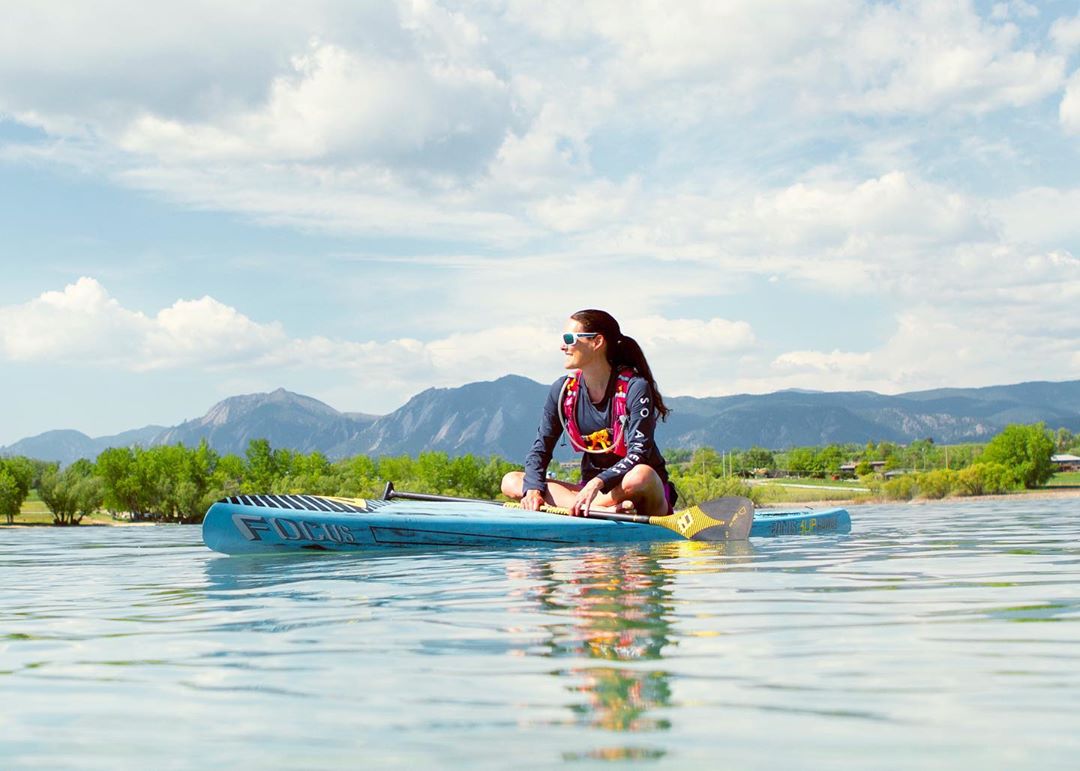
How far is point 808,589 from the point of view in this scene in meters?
4.68

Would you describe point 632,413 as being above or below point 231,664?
above

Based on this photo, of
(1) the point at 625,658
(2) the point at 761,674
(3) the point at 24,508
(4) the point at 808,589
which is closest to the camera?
(2) the point at 761,674

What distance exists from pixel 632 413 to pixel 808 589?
345 cm

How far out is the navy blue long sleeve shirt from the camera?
7996 mm

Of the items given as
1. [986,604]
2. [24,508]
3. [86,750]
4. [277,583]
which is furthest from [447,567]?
[24,508]

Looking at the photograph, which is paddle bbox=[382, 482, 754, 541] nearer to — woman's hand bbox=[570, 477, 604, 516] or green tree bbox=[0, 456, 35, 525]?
woman's hand bbox=[570, 477, 604, 516]

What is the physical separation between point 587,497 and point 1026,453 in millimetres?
102922

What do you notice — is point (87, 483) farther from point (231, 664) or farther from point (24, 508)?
point (231, 664)

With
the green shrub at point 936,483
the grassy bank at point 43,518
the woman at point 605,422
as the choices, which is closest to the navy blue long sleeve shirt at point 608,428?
the woman at point 605,422

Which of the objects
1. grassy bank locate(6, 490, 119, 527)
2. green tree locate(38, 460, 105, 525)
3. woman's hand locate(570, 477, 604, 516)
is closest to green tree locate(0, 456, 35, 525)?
grassy bank locate(6, 490, 119, 527)

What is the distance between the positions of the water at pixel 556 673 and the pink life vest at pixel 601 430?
291cm

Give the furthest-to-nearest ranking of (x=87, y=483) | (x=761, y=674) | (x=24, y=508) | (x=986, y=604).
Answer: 1. (x=24, y=508)
2. (x=87, y=483)
3. (x=986, y=604)
4. (x=761, y=674)

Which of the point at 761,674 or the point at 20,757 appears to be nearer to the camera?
the point at 20,757

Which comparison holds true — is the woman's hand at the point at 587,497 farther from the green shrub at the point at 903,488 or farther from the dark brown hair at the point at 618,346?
the green shrub at the point at 903,488
